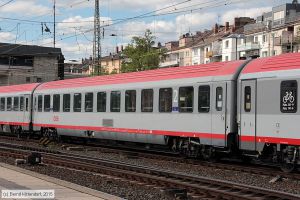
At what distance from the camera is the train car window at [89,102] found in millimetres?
25625

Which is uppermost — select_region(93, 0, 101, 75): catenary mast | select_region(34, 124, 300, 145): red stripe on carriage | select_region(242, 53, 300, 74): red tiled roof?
select_region(93, 0, 101, 75): catenary mast

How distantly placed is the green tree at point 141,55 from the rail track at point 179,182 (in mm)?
59334

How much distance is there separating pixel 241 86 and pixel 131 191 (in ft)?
19.1

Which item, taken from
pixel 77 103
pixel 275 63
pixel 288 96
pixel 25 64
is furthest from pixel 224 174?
pixel 25 64

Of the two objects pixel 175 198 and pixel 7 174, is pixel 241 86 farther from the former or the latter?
pixel 7 174

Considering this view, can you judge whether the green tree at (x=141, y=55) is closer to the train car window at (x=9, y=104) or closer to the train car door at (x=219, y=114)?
the train car window at (x=9, y=104)

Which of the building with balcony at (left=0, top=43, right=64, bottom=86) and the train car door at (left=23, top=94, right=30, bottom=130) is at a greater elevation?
the building with balcony at (left=0, top=43, right=64, bottom=86)

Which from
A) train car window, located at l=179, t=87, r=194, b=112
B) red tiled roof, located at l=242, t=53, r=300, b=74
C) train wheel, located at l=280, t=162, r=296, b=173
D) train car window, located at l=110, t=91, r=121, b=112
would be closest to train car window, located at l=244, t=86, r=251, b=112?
red tiled roof, located at l=242, t=53, r=300, b=74

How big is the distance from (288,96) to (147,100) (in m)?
7.56

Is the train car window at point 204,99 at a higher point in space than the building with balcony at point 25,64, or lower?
lower

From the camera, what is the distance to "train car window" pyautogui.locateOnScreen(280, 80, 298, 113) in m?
14.8

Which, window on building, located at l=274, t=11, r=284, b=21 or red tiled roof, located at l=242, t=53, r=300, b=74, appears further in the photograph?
window on building, located at l=274, t=11, r=284, b=21

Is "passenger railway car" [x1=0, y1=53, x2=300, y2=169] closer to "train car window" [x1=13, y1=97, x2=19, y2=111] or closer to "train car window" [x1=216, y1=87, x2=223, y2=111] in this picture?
"train car window" [x1=216, y1=87, x2=223, y2=111]

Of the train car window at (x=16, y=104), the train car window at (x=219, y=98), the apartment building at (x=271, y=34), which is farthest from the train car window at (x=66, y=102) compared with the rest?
the apartment building at (x=271, y=34)
